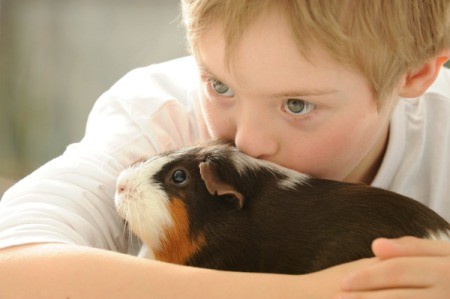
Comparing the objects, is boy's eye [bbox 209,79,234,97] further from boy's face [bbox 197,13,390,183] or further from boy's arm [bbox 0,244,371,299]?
boy's arm [bbox 0,244,371,299]

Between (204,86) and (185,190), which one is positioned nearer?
(185,190)

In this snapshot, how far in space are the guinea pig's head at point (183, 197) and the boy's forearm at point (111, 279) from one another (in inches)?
3.1

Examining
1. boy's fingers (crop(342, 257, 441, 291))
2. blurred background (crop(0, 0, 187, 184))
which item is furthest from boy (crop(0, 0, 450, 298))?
blurred background (crop(0, 0, 187, 184))

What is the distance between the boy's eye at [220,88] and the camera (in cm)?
105

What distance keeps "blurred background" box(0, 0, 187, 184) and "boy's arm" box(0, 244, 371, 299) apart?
1320 mm

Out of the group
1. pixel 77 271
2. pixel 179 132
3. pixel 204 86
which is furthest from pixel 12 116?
pixel 77 271

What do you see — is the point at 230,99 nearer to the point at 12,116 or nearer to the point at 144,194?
the point at 144,194

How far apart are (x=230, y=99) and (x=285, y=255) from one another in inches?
10.2

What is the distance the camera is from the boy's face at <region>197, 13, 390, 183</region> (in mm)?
937

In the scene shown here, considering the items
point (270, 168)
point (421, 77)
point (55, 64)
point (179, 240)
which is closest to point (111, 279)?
point (179, 240)

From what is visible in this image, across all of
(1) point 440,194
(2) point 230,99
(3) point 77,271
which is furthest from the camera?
(1) point 440,194

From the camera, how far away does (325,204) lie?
0.94 meters

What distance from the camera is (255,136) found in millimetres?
1005

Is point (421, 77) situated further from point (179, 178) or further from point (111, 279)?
point (111, 279)
